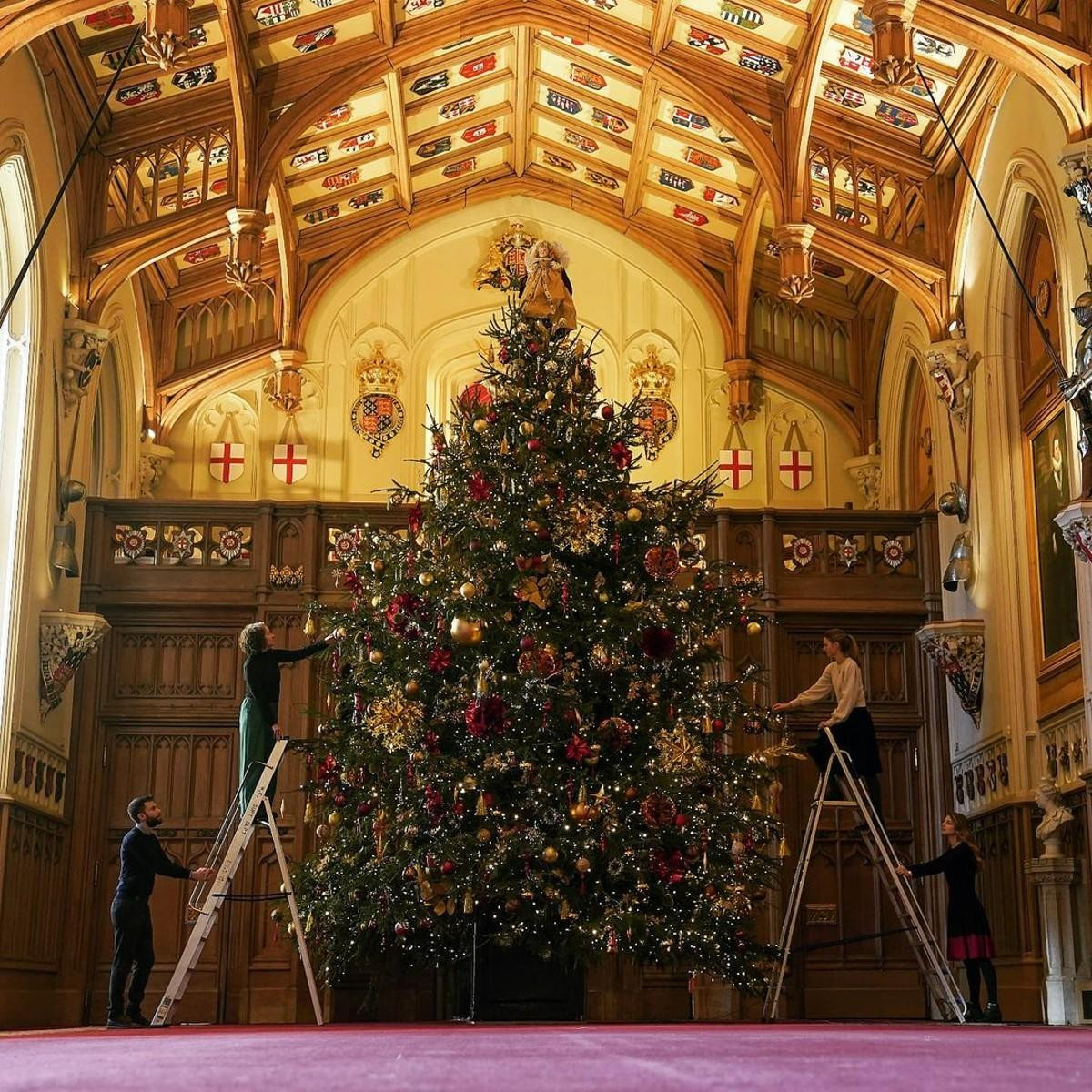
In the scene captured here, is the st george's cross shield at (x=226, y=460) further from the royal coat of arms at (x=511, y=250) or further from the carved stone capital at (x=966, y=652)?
the carved stone capital at (x=966, y=652)

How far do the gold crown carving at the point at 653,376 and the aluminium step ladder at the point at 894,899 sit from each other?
23.8ft

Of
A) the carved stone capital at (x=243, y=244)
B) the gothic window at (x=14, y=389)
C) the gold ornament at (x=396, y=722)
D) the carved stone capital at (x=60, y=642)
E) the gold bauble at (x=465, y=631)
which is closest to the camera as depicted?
the gold bauble at (x=465, y=631)

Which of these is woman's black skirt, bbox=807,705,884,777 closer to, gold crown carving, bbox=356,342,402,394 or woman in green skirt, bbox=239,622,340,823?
woman in green skirt, bbox=239,622,340,823

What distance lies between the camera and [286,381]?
55.2 feet

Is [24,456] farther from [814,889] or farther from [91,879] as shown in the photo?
[814,889]

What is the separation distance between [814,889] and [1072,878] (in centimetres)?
288

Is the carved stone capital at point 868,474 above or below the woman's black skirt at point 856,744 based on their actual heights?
above

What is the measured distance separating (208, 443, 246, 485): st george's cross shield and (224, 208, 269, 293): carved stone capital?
344cm

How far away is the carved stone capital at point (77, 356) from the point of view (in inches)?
508

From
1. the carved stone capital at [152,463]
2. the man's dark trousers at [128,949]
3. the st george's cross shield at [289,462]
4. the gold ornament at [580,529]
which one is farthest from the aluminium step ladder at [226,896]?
the st george's cross shield at [289,462]

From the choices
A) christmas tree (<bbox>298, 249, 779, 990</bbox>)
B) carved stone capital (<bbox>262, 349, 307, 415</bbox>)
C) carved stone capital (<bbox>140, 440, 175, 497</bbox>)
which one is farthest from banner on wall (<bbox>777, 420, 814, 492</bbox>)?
christmas tree (<bbox>298, 249, 779, 990</bbox>)

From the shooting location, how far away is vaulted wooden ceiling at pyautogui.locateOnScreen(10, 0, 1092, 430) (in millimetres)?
13297

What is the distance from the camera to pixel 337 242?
17531 mm

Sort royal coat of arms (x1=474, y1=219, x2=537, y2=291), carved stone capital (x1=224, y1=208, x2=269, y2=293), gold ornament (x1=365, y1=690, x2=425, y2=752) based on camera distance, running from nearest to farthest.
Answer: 1. gold ornament (x1=365, y1=690, x2=425, y2=752)
2. carved stone capital (x1=224, y1=208, x2=269, y2=293)
3. royal coat of arms (x1=474, y1=219, x2=537, y2=291)
